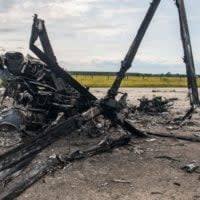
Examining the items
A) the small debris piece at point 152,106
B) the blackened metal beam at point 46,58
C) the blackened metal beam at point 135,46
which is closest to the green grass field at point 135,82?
the small debris piece at point 152,106

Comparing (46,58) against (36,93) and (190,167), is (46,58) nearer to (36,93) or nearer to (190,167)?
(36,93)

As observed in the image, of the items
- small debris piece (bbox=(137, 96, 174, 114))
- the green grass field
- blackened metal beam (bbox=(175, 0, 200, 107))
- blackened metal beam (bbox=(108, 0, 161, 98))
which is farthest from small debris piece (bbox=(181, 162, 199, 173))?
the green grass field

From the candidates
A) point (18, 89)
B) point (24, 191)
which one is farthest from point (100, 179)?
point (18, 89)

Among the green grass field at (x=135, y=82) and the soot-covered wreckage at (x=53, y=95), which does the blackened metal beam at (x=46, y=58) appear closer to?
the soot-covered wreckage at (x=53, y=95)

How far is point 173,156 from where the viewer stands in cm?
1178

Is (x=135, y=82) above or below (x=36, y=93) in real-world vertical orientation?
below

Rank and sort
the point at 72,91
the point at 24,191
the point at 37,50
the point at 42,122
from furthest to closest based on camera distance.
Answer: the point at 72,91 < the point at 42,122 < the point at 37,50 < the point at 24,191

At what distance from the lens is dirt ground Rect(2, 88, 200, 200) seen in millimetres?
9117

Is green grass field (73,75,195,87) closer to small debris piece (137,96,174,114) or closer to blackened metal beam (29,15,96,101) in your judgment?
small debris piece (137,96,174,114)

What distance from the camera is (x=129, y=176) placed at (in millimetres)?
10203

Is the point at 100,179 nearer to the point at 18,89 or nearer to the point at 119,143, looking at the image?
the point at 119,143

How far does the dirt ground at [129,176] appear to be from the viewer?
912 cm

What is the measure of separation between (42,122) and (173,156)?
4.08 metres

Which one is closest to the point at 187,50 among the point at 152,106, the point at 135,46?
the point at 135,46
